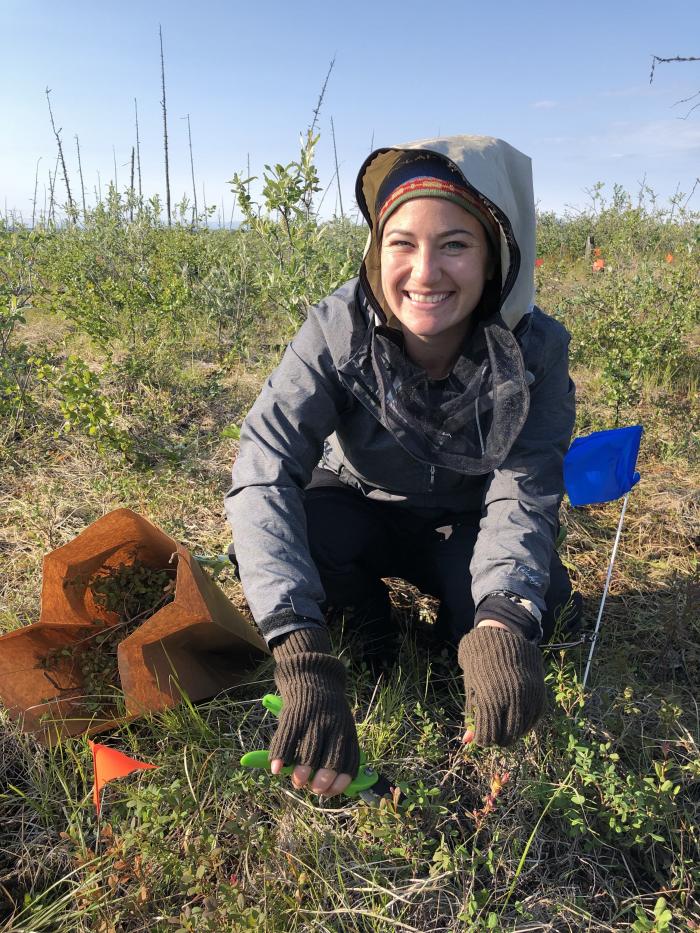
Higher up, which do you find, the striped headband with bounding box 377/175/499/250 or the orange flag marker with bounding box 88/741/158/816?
the striped headband with bounding box 377/175/499/250

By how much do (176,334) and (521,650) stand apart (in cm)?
391

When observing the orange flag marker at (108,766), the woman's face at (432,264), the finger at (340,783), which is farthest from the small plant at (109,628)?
the woman's face at (432,264)

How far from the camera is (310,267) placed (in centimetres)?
309

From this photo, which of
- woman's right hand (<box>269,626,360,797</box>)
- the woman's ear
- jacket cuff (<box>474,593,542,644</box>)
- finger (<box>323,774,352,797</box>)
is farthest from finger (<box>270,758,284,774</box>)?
the woman's ear

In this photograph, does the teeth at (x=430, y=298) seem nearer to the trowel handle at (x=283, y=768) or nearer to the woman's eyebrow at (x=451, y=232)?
the woman's eyebrow at (x=451, y=232)

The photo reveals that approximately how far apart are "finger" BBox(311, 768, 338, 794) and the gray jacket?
0.30 meters

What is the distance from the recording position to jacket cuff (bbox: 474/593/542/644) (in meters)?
1.46

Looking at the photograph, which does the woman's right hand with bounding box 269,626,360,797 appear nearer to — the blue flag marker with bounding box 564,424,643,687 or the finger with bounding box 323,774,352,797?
the finger with bounding box 323,774,352,797

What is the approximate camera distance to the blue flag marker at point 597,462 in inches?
72.6

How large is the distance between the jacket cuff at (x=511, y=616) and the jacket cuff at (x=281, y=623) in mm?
430

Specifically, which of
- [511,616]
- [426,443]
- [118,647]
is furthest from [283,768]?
[426,443]

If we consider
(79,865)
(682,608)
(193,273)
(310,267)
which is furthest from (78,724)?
(193,273)

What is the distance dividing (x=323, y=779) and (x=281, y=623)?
34cm

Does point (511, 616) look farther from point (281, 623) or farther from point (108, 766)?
point (108, 766)
